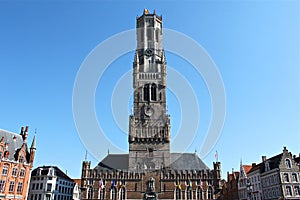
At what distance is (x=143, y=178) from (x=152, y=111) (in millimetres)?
15115

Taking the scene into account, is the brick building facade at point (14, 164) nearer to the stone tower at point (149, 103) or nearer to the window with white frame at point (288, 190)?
the stone tower at point (149, 103)

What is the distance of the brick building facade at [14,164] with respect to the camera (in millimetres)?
43062

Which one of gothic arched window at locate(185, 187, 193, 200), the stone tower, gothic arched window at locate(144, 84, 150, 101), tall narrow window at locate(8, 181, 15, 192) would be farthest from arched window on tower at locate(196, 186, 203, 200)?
tall narrow window at locate(8, 181, 15, 192)

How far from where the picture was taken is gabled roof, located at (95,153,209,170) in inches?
2078

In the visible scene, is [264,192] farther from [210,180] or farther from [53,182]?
[53,182]

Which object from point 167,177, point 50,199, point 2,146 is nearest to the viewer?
point 2,146

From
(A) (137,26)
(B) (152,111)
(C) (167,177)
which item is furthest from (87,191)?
(A) (137,26)

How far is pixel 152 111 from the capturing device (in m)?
56.1

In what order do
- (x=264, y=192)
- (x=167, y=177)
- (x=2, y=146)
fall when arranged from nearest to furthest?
(x=2, y=146)
(x=264, y=192)
(x=167, y=177)

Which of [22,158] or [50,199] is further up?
[22,158]

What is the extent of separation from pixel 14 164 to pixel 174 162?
3240cm

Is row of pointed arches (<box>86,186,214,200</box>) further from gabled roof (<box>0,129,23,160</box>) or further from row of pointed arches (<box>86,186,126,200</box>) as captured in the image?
gabled roof (<box>0,129,23,160</box>)

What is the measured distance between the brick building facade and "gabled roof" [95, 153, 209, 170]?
14.1 m

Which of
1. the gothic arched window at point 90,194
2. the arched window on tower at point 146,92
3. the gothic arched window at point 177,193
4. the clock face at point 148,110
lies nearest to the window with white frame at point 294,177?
the gothic arched window at point 177,193
